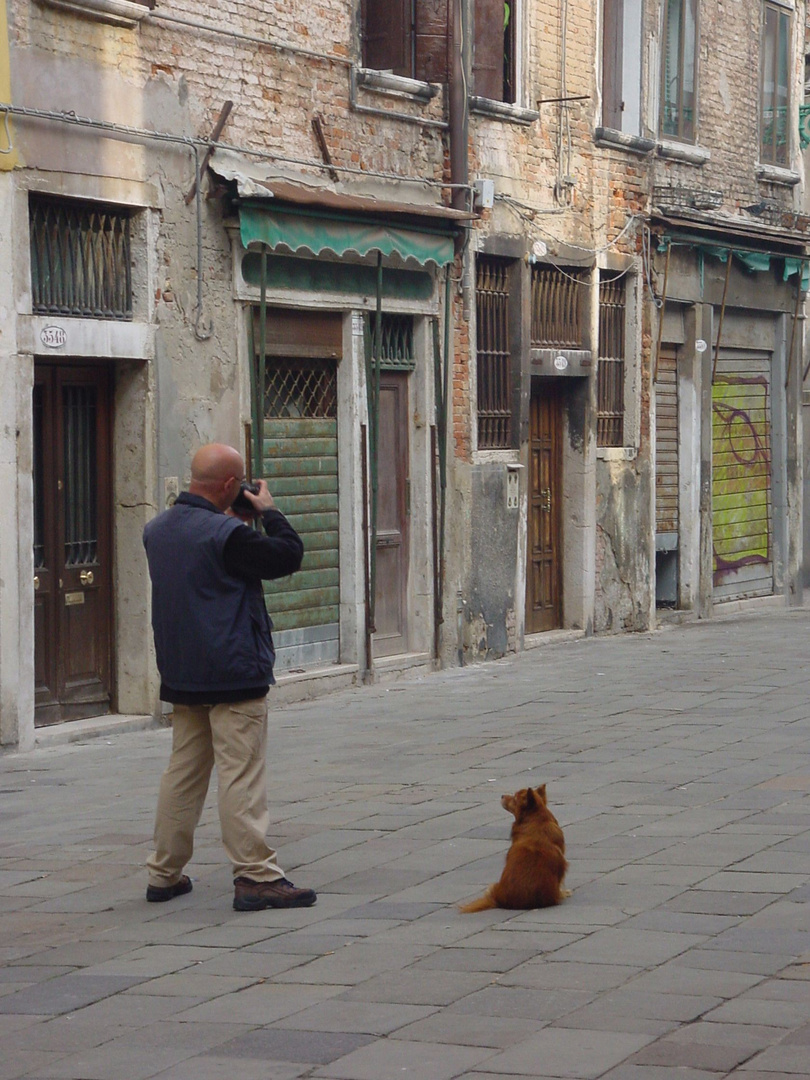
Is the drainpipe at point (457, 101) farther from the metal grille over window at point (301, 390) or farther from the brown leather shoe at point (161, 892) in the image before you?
the brown leather shoe at point (161, 892)

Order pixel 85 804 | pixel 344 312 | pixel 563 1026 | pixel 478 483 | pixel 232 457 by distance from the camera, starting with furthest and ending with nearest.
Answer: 1. pixel 478 483
2. pixel 344 312
3. pixel 85 804
4. pixel 232 457
5. pixel 563 1026

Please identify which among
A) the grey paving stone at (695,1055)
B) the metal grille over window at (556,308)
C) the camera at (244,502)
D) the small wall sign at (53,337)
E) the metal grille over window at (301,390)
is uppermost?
the metal grille over window at (556,308)

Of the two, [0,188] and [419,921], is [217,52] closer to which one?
[0,188]

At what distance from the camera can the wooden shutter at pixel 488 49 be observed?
54.0 ft

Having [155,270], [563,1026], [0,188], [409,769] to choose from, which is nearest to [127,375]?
[155,270]

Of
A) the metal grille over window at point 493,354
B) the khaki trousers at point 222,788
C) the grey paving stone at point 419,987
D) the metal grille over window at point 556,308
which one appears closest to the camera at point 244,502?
the khaki trousers at point 222,788

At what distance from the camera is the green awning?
13.0 meters

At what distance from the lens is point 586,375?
18.4m

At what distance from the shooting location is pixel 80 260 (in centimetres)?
1191

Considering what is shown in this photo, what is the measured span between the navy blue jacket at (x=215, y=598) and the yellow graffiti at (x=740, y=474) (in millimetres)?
14893

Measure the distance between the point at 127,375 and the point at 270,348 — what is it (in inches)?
57.4

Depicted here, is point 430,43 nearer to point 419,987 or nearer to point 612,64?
point 612,64

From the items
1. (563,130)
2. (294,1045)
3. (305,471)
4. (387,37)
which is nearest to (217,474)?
(294,1045)

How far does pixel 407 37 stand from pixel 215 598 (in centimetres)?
954
